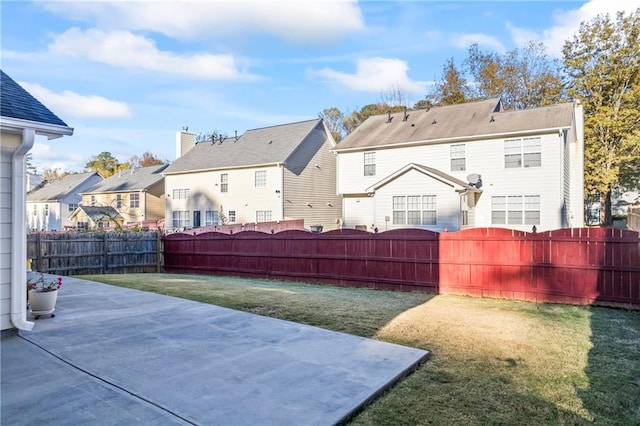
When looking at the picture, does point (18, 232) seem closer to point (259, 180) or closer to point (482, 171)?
point (482, 171)

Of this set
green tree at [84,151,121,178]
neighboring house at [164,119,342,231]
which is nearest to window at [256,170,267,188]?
neighboring house at [164,119,342,231]

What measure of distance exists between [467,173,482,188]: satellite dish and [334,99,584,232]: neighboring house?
4 cm

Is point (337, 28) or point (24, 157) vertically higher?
point (337, 28)

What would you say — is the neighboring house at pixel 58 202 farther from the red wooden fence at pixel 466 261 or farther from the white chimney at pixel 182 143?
the red wooden fence at pixel 466 261

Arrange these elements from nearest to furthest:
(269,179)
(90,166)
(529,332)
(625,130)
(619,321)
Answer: (529,332)
(619,321)
(269,179)
(625,130)
(90,166)

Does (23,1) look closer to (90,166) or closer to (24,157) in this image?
(24,157)

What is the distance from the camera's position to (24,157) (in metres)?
4.96

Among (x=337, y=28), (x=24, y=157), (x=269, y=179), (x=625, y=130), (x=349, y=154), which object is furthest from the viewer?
(x=625, y=130)

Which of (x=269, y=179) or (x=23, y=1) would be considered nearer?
(x=23, y=1)

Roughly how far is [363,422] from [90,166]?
2650 inches

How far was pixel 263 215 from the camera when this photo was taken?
24.2 meters

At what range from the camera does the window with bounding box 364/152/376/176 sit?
2089cm

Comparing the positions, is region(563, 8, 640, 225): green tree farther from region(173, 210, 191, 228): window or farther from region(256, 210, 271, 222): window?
region(173, 210, 191, 228): window

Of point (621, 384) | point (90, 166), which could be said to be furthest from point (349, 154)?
point (90, 166)
